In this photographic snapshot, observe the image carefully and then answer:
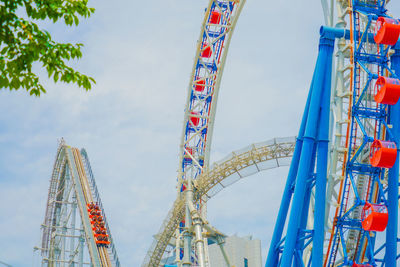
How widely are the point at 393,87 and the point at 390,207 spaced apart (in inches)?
143

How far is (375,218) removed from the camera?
69.2 feet

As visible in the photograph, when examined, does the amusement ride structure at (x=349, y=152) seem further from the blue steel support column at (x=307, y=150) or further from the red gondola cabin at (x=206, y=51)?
the red gondola cabin at (x=206, y=51)

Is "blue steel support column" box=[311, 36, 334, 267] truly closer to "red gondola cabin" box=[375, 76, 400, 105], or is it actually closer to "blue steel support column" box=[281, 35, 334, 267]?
"blue steel support column" box=[281, 35, 334, 267]

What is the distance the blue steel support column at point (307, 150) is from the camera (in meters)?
22.0

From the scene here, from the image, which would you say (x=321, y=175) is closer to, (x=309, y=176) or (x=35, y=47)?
(x=309, y=176)

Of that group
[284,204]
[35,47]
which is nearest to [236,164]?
[284,204]

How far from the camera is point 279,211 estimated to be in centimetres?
2366

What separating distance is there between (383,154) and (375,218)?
5.98 feet

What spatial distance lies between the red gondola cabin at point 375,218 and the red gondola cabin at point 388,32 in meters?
4.81

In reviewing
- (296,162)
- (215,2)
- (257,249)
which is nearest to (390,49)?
(296,162)

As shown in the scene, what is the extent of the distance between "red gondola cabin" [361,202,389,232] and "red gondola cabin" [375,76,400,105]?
9.85 ft

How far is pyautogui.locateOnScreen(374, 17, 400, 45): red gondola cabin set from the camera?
2197cm

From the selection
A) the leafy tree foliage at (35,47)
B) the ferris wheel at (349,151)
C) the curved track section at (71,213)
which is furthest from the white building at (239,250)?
the leafy tree foliage at (35,47)

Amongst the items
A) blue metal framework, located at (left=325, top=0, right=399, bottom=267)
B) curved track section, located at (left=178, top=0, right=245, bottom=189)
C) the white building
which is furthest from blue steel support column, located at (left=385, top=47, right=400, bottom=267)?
the white building
